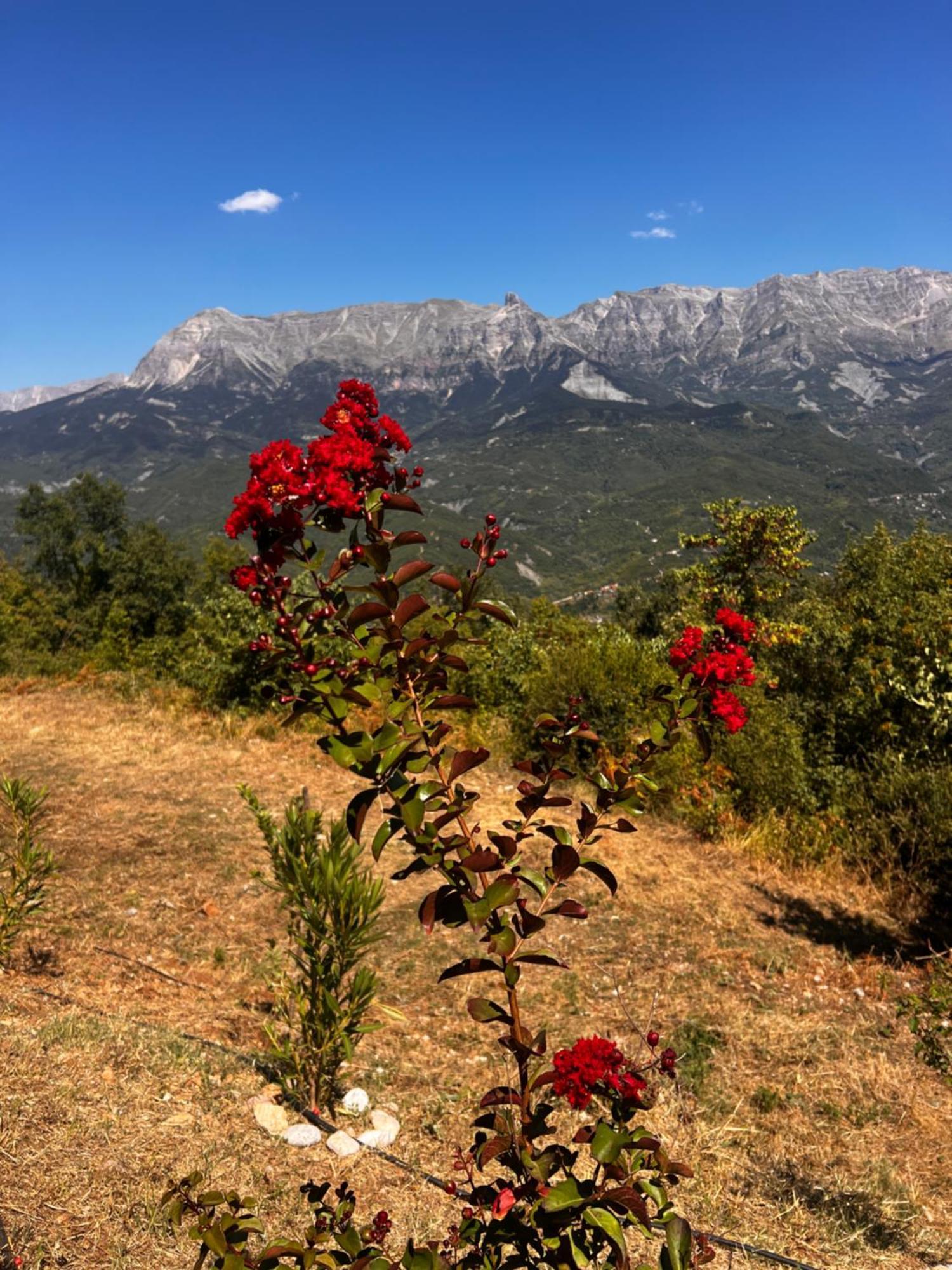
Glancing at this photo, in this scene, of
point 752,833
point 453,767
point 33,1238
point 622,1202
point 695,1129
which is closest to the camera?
point 622,1202

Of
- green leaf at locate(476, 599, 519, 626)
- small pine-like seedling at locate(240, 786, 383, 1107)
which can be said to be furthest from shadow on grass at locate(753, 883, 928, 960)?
green leaf at locate(476, 599, 519, 626)

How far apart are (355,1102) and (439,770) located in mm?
3014

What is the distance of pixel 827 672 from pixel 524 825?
31.6 ft

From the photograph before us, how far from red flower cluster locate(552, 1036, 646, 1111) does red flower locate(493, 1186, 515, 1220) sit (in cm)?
20

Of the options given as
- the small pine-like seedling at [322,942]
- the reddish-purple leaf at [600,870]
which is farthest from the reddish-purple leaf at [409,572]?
the small pine-like seedling at [322,942]

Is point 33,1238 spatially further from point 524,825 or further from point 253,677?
point 253,677

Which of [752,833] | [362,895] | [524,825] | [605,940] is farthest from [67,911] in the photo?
[752,833]

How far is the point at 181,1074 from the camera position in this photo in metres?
3.60

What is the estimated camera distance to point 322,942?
Answer: 140 inches

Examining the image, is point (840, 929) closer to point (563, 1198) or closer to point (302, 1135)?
point (302, 1135)

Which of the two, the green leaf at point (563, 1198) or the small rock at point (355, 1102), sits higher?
the green leaf at point (563, 1198)

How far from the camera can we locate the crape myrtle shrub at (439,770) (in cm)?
138

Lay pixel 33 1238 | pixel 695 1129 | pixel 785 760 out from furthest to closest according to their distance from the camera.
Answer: pixel 785 760 → pixel 695 1129 → pixel 33 1238

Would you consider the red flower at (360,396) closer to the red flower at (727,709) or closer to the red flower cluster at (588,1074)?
the red flower at (727,709)
